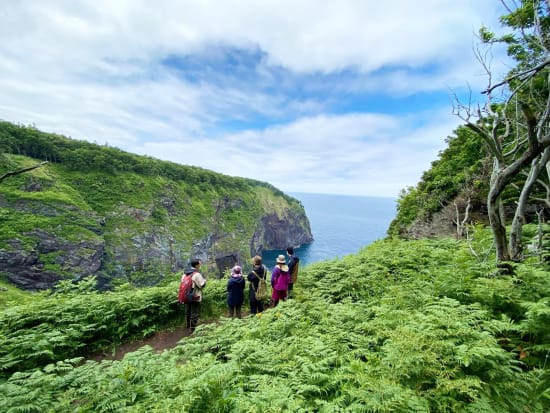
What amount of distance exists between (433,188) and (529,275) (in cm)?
1647

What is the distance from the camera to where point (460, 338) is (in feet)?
11.6

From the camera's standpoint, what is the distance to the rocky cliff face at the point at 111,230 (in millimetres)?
51125

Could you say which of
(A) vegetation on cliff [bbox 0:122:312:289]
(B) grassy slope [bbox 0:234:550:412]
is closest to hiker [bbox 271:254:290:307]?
(B) grassy slope [bbox 0:234:550:412]

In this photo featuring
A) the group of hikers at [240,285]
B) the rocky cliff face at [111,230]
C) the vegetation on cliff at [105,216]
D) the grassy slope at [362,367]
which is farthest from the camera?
the vegetation on cliff at [105,216]

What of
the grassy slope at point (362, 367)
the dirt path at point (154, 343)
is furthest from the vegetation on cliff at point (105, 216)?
the grassy slope at point (362, 367)

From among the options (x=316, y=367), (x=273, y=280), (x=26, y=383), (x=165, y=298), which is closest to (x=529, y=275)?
(x=316, y=367)

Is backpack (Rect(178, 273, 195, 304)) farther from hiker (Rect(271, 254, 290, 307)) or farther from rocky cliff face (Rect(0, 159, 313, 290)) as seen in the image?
rocky cliff face (Rect(0, 159, 313, 290))

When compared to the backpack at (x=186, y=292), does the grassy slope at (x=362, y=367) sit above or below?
above

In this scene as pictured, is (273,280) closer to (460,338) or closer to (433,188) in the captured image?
(460,338)

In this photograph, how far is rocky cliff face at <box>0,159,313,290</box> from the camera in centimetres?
5112

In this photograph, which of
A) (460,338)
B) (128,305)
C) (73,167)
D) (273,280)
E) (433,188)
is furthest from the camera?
(73,167)

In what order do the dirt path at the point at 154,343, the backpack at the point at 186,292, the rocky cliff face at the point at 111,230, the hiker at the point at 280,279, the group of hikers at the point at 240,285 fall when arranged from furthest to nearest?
1. the rocky cliff face at the point at 111,230
2. the hiker at the point at 280,279
3. the group of hikers at the point at 240,285
4. the backpack at the point at 186,292
5. the dirt path at the point at 154,343

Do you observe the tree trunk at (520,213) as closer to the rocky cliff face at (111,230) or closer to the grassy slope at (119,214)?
the rocky cliff face at (111,230)

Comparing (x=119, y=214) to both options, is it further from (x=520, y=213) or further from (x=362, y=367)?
(x=520, y=213)
